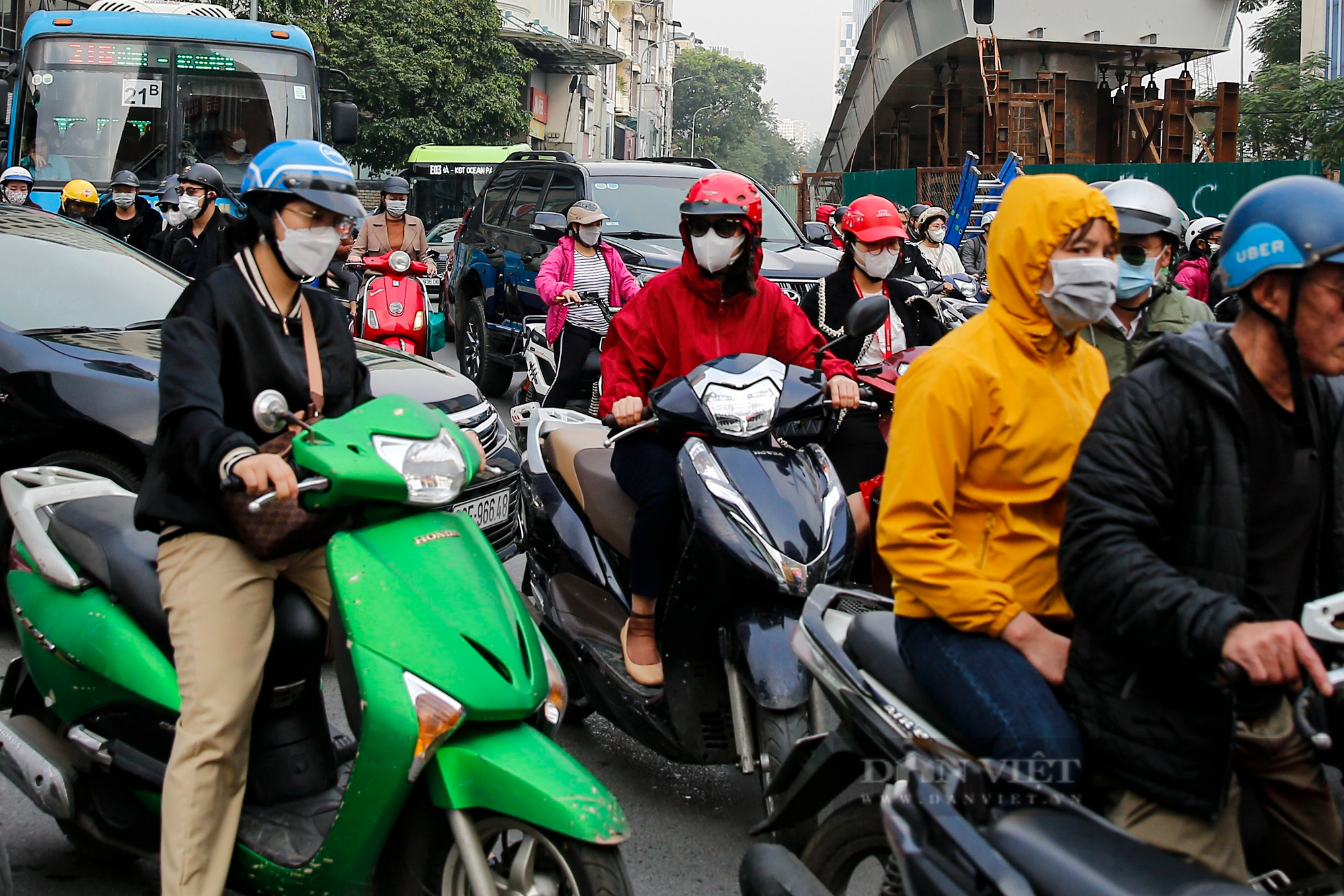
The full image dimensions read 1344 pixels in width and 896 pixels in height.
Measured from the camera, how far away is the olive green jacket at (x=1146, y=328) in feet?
14.8

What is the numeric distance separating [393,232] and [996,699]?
30.5 ft

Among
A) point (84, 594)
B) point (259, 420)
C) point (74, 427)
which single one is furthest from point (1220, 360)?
point (74, 427)

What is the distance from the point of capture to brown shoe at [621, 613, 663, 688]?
402 centimetres

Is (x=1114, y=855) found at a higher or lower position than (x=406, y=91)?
lower

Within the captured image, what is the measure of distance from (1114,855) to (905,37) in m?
36.3

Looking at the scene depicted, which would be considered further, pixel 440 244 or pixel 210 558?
pixel 440 244

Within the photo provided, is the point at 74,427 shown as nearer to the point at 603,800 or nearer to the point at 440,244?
the point at 603,800

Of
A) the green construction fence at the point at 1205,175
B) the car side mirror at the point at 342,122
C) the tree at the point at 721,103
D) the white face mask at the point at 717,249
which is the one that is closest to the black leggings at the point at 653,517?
the white face mask at the point at 717,249

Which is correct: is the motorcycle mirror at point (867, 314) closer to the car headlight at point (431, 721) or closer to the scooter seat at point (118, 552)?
the car headlight at point (431, 721)

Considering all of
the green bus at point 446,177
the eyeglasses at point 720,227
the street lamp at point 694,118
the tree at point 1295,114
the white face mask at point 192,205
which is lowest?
the eyeglasses at point 720,227

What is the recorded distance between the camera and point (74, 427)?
5680 mm

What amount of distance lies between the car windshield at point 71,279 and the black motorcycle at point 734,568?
3.18m

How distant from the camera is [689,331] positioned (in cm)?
441

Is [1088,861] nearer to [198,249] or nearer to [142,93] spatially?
[198,249]
